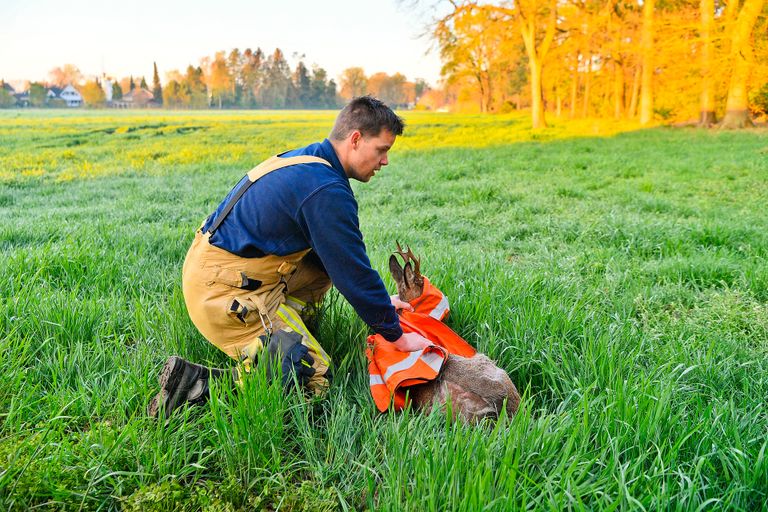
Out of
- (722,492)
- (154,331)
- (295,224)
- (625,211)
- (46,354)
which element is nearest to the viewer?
(722,492)

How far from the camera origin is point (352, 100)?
2.54m

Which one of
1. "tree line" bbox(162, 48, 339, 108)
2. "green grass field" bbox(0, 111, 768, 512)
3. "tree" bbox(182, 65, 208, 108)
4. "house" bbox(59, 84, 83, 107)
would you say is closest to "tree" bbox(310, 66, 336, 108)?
"tree line" bbox(162, 48, 339, 108)

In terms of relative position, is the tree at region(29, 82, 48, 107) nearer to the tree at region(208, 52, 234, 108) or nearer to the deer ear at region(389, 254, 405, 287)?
the tree at region(208, 52, 234, 108)

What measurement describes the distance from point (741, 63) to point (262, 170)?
24086 mm

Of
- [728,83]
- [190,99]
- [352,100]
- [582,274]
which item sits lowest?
[582,274]

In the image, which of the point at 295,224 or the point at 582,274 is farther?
the point at 582,274

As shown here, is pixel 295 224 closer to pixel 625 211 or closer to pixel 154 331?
pixel 154 331

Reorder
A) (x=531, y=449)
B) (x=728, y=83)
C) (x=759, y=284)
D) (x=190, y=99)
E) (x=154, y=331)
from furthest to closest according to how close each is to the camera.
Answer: (x=190, y=99) < (x=728, y=83) < (x=759, y=284) < (x=154, y=331) < (x=531, y=449)

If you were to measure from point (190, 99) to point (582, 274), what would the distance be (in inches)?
4239

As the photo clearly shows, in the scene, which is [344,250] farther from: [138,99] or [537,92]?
[138,99]

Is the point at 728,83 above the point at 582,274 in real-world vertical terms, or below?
above

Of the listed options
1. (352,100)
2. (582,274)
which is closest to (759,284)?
(582,274)

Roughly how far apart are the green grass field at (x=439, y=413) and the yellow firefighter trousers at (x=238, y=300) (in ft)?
0.82

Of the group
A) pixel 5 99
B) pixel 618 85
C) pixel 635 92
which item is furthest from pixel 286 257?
pixel 5 99
